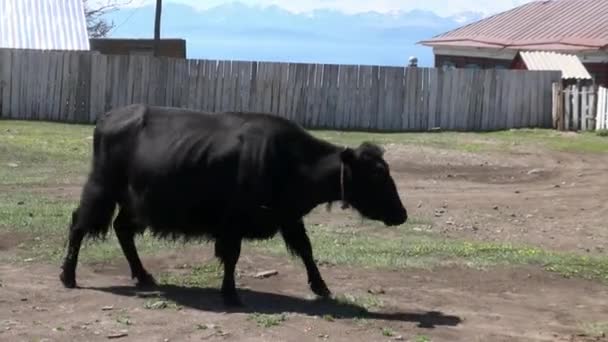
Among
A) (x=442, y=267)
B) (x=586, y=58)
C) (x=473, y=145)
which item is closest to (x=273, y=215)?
(x=442, y=267)

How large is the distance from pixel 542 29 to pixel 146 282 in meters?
32.8

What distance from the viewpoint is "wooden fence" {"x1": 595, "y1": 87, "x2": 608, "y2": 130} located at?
28.0 m

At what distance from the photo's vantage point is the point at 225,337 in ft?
25.5

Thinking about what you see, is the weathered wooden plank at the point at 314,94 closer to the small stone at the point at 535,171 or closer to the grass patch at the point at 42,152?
the grass patch at the point at 42,152

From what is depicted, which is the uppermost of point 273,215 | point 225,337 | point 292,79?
point 292,79

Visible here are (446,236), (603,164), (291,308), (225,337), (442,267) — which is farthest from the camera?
(603,164)

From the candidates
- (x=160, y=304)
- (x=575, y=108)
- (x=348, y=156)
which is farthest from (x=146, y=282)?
(x=575, y=108)

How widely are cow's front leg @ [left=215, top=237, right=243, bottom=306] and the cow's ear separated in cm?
99

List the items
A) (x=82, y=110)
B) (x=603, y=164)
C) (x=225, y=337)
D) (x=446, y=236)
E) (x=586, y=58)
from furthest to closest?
(x=586, y=58)
(x=82, y=110)
(x=603, y=164)
(x=446, y=236)
(x=225, y=337)

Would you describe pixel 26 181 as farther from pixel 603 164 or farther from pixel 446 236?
pixel 603 164

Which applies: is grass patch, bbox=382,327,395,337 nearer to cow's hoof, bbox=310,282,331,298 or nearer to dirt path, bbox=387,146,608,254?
cow's hoof, bbox=310,282,331,298

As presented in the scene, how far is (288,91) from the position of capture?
94.2 feet

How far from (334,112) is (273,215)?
20.2m

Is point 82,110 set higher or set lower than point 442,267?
higher
